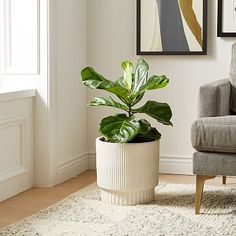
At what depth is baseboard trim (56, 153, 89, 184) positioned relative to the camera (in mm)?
4016

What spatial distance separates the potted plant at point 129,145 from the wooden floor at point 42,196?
363mm

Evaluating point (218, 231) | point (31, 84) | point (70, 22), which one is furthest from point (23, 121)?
point (218, 231)

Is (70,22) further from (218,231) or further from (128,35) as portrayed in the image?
(218,231)

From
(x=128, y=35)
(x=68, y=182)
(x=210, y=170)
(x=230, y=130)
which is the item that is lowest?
(x=68, y=182)

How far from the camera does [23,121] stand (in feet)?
12.3

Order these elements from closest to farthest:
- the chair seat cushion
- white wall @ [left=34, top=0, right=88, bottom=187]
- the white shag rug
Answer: the white shag rug, the chair seat cushion, white wall @ [left=34, top=0, right=88, bottom=187]

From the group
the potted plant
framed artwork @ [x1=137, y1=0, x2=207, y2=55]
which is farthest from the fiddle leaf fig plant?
framed artwork @ [x1=137, y1=0, x2=207, y2=55]

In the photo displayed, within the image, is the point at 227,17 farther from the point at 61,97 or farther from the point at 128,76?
the point at 61,97

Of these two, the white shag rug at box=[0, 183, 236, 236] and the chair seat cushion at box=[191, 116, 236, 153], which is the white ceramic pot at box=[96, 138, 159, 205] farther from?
the chair seat cushion at box=[191, 116, 236, 153]

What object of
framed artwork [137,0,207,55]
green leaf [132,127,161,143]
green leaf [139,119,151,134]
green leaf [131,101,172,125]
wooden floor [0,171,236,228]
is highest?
framed artwork [137,0,207,55]

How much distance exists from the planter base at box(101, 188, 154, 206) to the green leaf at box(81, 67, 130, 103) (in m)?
0.50

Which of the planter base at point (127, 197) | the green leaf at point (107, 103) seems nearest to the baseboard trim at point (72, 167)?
the planter base at point (127, 197)

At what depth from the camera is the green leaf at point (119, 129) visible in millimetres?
3213

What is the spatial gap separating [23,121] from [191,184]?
3.67ft
